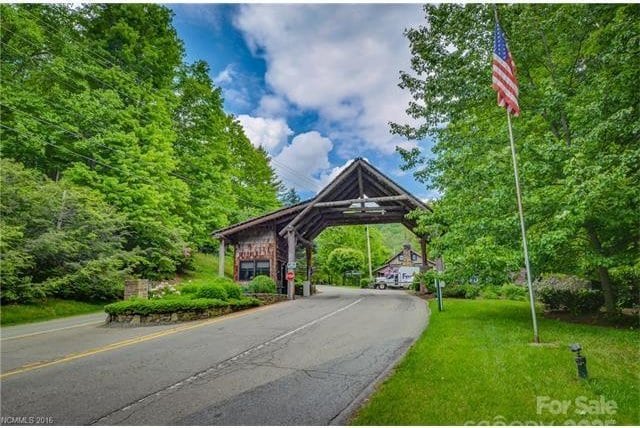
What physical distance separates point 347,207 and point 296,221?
3.60m

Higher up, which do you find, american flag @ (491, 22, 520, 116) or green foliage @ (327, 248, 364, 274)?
american flag @ (491, 22, 520, 116)

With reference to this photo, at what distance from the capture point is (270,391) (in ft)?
16.6

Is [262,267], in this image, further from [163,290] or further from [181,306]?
[181,306]

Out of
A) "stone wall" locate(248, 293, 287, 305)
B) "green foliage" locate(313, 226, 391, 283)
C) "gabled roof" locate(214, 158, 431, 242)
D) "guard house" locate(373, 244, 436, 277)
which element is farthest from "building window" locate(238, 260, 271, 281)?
"guard house" locate(373, 244, 436, 277)

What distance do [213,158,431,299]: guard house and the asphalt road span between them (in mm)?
10723

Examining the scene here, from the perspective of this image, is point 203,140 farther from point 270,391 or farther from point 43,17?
point 270,391

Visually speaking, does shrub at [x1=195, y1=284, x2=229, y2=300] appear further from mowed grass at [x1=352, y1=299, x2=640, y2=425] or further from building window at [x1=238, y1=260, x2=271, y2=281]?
mowed grass at [x1=352, y1=299, x2=640, y2=425]

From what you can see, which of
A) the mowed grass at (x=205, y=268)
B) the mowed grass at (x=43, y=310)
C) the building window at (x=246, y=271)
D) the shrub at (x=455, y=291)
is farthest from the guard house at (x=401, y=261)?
the mowed grass at (x=43, y=310)

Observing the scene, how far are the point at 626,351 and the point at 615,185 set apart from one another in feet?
12.4

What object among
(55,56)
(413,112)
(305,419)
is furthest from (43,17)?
(305,419)

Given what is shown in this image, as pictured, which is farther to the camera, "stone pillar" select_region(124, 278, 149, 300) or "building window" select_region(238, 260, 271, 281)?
"building window" select_region(238, 260, 271, 281)

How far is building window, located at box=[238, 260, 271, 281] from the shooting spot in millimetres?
22458

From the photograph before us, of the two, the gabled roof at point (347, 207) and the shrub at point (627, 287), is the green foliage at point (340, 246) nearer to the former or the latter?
the gabled roof at point (347, 207)

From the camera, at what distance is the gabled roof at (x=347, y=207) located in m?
21.0
